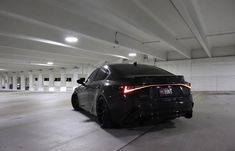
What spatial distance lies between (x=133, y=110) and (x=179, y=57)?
447 inches

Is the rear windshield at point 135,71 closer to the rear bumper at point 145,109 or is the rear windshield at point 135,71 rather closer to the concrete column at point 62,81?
the rear bumper at point 145,109

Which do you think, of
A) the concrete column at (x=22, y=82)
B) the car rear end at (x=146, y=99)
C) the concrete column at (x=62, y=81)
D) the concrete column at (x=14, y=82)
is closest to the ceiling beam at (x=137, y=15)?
the car rear end at (x=146, y=99)

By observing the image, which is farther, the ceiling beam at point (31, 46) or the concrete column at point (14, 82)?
the concrete column at point (14, 82)

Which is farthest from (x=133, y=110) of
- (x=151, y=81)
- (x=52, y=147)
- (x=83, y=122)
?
(x=83, y=122)

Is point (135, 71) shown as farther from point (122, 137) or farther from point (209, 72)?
point (209, 72)

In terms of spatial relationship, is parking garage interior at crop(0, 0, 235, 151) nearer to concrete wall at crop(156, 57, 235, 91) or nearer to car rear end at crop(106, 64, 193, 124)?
concrete wall at crop(156, 57, 235, 91)

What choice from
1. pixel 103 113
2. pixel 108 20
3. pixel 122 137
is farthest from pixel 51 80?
pixel 122 137

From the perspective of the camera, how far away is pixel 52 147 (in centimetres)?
246

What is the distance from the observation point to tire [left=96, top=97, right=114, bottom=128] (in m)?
3.29

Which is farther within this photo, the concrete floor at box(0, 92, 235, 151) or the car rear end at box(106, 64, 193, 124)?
the car rear end at box(106, 64, 193, 124)

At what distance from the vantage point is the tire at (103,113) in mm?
3292

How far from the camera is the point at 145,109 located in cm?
288

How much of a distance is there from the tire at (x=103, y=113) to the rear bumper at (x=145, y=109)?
0.14 meters

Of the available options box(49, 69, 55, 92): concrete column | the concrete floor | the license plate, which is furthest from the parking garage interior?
box(49, 69, 55, 92): concrete column
